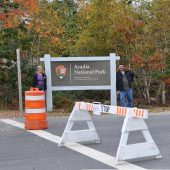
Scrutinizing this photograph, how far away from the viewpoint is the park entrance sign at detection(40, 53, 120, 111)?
59.0 feet

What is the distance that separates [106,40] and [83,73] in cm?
250

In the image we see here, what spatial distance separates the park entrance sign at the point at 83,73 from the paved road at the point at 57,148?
4.06 m

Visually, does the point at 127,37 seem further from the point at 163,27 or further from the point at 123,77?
the point at 123,77

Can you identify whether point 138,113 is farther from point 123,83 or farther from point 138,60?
point 138,60

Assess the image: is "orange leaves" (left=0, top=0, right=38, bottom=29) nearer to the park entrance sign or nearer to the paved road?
the park entrance sign

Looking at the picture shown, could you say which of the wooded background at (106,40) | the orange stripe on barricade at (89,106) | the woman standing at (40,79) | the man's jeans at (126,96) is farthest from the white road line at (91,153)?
the wooded background at (106,40)

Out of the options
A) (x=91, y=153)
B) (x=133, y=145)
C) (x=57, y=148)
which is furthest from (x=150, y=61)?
(x=133, y=145)

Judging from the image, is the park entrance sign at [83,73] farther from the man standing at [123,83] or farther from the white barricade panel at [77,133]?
the white barricade panel at [77,133]

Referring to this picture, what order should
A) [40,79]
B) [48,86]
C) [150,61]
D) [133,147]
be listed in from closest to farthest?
1. [133,147]
2. [40,79]
3. [48,86]
4. [150,61]

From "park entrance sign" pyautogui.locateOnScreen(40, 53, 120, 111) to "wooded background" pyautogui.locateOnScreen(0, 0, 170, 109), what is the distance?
3.30 feet

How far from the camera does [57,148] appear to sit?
32.4ft

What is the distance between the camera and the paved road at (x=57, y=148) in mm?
8250

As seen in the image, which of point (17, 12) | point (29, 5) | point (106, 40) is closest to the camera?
point (29, 5)

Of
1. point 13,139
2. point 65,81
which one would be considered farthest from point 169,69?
point 13,139
